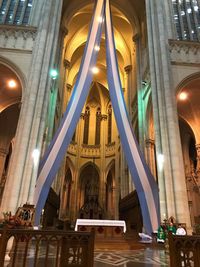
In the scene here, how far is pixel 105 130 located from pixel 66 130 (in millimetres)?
15473

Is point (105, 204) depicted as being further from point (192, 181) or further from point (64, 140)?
point (64, 140)

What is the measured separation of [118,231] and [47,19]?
32.4 feet

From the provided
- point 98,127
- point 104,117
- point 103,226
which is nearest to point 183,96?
point 103,226

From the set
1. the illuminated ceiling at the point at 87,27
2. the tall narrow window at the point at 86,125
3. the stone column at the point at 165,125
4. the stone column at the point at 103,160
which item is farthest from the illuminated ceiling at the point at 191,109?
the tall narrow window at the point at 86,125

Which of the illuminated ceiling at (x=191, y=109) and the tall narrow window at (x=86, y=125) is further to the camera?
the tall narrow window at (x=86, y=125)

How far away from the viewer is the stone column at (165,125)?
7.87 meters

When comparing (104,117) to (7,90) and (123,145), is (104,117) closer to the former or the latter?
(7,90)

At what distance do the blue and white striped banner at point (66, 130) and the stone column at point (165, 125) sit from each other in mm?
3053

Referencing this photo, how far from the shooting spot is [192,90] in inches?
448

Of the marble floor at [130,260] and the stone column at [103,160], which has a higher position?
the stone column at [103,160]

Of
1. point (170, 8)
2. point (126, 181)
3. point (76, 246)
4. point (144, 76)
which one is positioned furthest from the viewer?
point (126, 181)

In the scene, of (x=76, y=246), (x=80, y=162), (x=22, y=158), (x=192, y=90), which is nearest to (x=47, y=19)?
(x=22, y=158)

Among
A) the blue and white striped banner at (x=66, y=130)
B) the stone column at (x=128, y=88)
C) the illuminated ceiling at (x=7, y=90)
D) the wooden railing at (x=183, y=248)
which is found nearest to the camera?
the wooden railing at (x=183, y=248)

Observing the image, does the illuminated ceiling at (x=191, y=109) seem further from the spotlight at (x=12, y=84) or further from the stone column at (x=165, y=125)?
the spotlight at (x=12, y=84)
